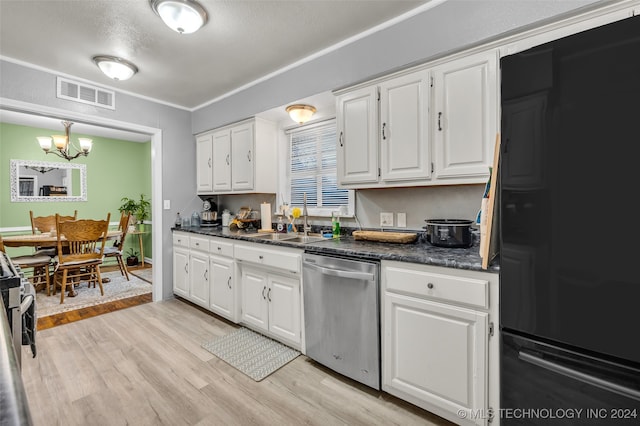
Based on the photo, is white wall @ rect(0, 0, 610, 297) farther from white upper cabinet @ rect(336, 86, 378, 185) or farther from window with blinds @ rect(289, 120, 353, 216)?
window with blinds @ rect(289, 120, 353, 216)

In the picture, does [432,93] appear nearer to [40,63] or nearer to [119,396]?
[119,396]

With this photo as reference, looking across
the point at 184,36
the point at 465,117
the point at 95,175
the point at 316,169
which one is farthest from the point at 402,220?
the point at 95,175

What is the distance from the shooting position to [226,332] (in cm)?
Answer: 277

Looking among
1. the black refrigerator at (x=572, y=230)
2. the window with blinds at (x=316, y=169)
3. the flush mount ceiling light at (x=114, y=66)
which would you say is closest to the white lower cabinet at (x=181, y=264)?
the window with blinds at (x=316, y=169)

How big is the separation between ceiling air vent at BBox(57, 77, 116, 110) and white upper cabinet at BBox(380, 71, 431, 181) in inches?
118

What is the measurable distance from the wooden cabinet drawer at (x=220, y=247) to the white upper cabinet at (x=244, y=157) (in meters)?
0.66

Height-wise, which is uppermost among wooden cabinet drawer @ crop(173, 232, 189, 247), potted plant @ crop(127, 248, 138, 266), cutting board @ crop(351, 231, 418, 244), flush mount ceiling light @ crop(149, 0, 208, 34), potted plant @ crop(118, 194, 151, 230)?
flush mount ceiling light @ crop(149, 0, 208, 34)

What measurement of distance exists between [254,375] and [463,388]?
4.41 feet

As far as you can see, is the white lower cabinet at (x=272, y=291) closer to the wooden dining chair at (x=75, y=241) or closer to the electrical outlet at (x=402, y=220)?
the electrical outlet at (x=402, y=220)

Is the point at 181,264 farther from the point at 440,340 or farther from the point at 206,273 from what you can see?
the point at 440,340

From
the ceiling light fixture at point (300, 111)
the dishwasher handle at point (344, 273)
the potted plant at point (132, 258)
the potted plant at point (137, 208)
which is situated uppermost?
the ceiling light fixture at point (300, 111)

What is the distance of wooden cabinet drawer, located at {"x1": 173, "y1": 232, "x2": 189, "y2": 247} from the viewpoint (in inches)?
138

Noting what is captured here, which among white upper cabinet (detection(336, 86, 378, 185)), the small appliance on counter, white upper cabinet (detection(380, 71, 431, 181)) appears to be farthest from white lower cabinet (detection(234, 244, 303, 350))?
the small appliance on counter

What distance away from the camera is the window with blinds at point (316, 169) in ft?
9.95
